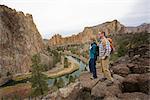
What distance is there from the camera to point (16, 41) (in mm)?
144375

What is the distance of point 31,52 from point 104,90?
461 feet

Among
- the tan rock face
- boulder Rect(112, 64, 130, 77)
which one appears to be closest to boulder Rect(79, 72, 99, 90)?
boulder Rect(112, 64, 130, 77)

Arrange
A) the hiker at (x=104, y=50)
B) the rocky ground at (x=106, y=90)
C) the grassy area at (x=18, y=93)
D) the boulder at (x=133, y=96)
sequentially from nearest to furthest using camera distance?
1. the boulder at (x=133, y=96)
2. the rocky ground at (x=106, y=90)
3. the hiker at (x=104, y=50)
4. the grassy area at (x=18, y=93)

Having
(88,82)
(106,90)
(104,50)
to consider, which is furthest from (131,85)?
(104,50)

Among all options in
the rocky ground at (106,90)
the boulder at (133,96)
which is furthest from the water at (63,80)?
the boulder at (133,96)

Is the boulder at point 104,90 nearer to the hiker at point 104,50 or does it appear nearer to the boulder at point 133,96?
the hiker at point 104,50

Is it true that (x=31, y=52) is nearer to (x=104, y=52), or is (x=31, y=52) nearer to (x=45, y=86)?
(x=45, y=86)

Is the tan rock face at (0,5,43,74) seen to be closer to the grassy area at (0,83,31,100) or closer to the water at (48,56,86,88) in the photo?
the water at (48,56,86,88)

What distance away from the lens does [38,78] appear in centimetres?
3666

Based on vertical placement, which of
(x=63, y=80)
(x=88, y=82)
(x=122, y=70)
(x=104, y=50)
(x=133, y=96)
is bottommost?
(x=63, y=80)

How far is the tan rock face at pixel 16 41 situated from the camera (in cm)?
12782

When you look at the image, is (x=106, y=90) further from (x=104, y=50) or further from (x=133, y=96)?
(x=104, y=50)

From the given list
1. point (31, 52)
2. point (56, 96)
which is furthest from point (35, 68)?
point (31, 52)

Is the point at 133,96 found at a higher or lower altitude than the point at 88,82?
lower
